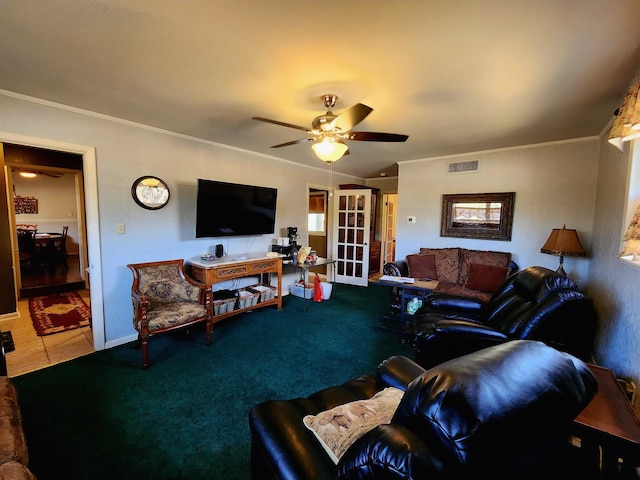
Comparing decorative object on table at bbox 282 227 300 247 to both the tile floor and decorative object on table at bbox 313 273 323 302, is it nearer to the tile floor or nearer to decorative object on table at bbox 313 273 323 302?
decorative object on table at bbox 313 273 323 302

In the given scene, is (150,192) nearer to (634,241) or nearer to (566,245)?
(634,241)

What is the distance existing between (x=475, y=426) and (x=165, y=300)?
3.26 metres

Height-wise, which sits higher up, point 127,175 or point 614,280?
point 127,175

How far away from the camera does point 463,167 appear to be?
14.2 ft

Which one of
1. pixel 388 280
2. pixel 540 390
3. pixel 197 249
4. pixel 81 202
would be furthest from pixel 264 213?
pixel 540 390

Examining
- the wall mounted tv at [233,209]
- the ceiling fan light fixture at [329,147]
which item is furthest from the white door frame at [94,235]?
the ceiling fan light fixture at [329,147]

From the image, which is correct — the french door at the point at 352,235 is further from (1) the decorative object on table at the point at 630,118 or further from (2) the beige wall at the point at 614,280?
(1) the decorative object on table at the point at 630,118

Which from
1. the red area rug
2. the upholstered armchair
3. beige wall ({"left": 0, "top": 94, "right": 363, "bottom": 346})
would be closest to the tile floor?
the red area rug

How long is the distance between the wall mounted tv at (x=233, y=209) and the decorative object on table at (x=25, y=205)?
599 centimetres

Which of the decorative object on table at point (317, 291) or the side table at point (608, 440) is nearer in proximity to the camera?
the side table at point (608, 440)

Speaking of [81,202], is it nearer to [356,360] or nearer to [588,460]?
[356,360]

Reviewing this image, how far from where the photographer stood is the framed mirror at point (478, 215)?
4031mm

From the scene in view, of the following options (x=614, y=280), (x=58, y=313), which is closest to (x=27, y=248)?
(x=58, y=313)

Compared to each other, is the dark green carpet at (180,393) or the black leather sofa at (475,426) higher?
the black leather sofa at (475,426)
